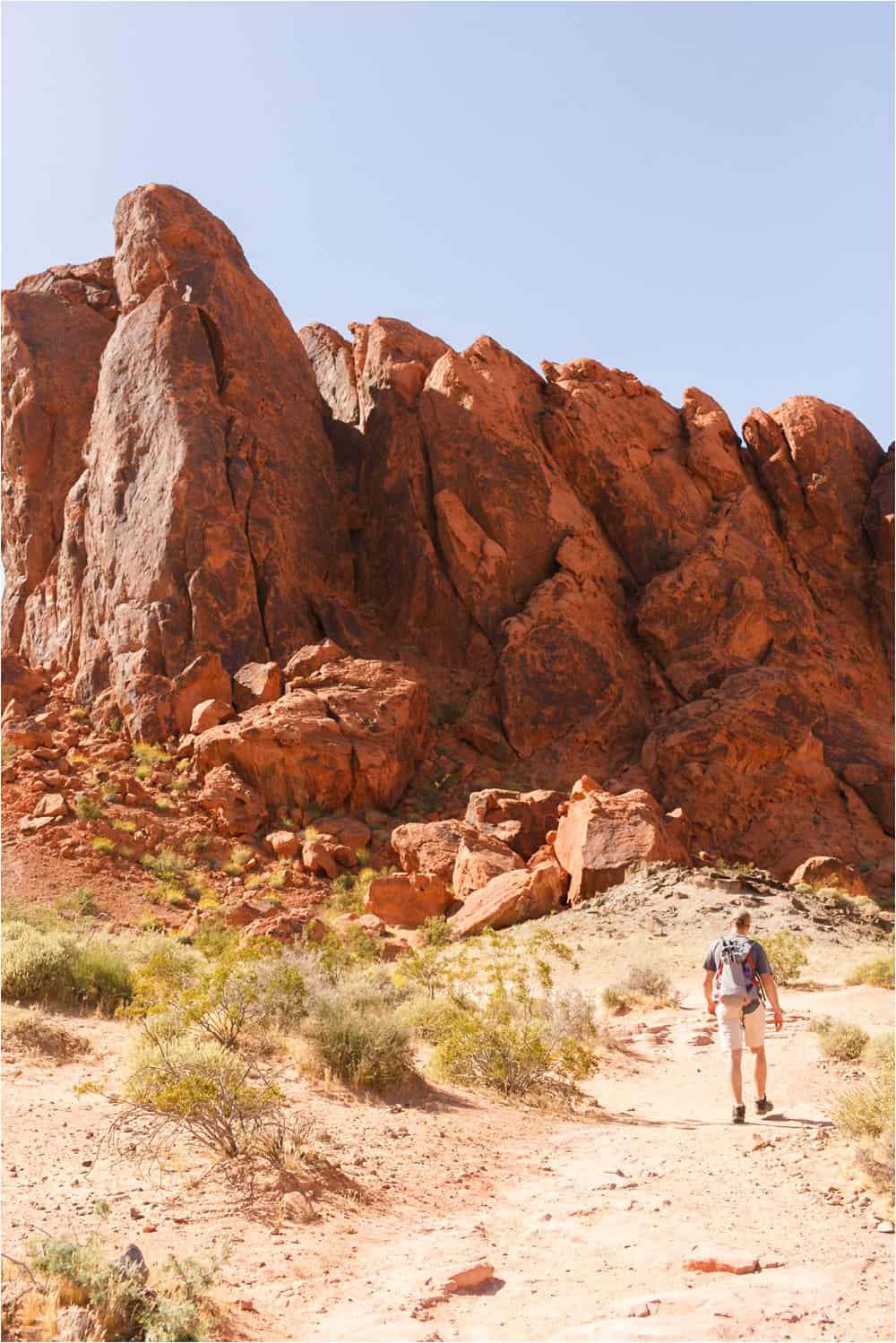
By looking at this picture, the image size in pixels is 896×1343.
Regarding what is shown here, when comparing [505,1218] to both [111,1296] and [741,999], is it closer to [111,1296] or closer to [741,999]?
[111,1296]

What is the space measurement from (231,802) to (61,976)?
511 inches

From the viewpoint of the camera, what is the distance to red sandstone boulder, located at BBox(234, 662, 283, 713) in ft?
86.5

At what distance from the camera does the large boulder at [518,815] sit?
75.7 ft

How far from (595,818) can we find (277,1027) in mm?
11646

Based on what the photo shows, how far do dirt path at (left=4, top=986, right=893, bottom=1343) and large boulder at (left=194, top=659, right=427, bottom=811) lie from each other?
16285mm

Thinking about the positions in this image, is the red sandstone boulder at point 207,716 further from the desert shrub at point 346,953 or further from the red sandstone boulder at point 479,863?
the desert shrub at point 346,953

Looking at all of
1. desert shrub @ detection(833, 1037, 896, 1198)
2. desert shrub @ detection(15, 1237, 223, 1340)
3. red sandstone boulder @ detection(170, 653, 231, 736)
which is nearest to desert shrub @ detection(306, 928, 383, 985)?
desert shrub @ detection(833, 1037, 896, 1198)

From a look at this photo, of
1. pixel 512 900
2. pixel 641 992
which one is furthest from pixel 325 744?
pixel 641 992

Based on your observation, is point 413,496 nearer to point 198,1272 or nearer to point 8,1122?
point 8,1122

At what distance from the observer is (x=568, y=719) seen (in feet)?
94.5

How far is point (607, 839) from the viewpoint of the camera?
20312 mm

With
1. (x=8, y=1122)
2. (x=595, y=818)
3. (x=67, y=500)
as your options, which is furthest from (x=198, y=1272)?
(x=67, y=500)

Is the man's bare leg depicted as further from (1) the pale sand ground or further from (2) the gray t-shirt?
(2) the gray t-shirt

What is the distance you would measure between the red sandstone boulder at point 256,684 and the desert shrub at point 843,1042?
17.8m
